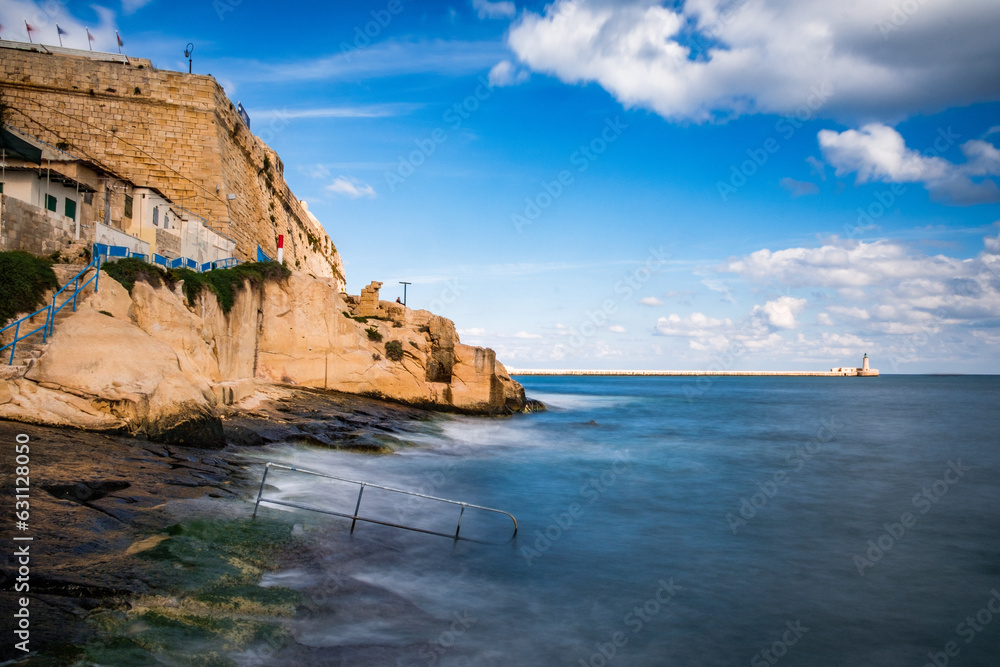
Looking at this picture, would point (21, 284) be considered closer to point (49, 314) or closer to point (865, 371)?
point (49, 314)

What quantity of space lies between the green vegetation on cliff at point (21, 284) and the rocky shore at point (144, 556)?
3.76m

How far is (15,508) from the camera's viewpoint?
22.0 feet

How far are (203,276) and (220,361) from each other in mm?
2827

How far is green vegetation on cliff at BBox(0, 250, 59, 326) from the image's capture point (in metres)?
12.0

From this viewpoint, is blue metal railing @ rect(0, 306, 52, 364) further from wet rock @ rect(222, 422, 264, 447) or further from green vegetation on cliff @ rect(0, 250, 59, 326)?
wet rock @ rect(222, 422, 264, 447)

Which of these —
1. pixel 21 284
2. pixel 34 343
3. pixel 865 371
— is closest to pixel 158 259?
pixel 21 284

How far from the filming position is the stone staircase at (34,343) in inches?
427

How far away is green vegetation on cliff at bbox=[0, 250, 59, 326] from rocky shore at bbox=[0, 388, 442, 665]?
3.76 meters

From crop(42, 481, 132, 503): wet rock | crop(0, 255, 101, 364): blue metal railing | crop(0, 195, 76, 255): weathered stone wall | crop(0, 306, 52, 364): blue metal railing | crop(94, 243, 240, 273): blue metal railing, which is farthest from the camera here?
crop(94, 243, 240, 273): blue metal railing

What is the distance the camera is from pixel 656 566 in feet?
31.8

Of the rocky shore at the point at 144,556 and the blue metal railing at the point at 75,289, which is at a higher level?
the blue metal railing at the point at 75,289

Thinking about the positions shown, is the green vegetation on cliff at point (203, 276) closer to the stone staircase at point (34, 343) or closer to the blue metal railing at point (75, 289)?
the blue metal railing at point (75, 289)

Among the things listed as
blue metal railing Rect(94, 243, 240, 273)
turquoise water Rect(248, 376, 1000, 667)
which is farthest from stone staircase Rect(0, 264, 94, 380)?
turquoise water Rect(248, 376, 1000, 667)

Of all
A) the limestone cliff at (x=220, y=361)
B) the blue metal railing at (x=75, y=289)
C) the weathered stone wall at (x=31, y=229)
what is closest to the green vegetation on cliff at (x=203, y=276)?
the limestone cliff at (x=220, y=361)
